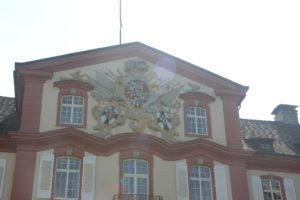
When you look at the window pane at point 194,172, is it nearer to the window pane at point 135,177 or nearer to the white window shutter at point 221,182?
the white window shutter at point 221,182

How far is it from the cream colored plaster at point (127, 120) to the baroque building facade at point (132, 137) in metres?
0.05

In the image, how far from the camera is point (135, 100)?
26.3 metres

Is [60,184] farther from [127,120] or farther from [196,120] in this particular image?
[196,120]

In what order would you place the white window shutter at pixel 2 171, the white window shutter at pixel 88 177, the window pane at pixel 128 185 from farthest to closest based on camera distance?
the window pane at pixel 128 185 → the white window shutter at pixel 88 177 → the white window shutter at pixel 2 171

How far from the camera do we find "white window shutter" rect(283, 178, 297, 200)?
89.1 feet

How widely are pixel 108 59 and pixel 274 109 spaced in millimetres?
14662

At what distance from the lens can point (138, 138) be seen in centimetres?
2481

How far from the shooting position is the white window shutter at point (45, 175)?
22781 millimetres

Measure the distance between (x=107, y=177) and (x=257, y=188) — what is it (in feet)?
26.9

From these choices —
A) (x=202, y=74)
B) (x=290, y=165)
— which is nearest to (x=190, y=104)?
(x=202, y=74)

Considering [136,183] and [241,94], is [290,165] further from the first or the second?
[136,183]

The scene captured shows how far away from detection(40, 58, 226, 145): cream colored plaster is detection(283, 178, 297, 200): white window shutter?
14.0ft

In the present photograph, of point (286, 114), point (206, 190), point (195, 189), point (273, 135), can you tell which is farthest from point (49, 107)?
point (286, 114)

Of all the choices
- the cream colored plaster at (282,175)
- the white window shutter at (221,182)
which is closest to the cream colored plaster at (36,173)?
the white window shutter at (221,182)
